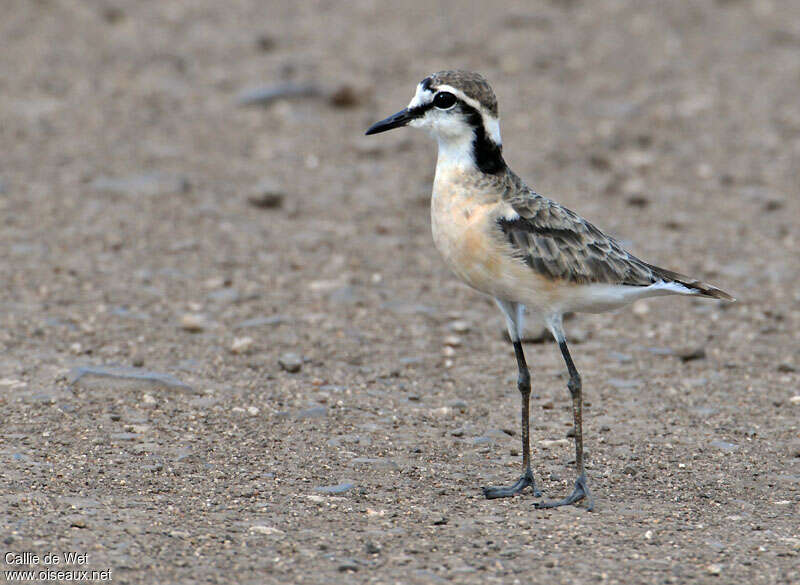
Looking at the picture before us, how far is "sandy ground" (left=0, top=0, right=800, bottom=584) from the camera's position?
21.7 feet

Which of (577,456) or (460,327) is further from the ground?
(460,327)

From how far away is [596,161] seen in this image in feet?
44.3

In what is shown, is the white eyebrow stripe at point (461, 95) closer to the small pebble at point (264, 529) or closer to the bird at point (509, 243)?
the bird at point (509, 243)

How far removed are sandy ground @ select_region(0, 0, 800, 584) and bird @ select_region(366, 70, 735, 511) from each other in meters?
0.93

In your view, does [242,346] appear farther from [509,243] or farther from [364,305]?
[509,243]

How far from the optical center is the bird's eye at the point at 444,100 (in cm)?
705

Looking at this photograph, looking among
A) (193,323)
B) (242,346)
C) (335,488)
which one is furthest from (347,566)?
(193,323)

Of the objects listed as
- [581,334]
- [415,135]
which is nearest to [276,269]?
[581,334]

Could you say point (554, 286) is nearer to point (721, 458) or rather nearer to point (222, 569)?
point (721, 458)

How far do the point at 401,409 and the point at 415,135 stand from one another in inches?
258

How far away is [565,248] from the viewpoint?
7.05 metres

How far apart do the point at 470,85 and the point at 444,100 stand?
182 mm

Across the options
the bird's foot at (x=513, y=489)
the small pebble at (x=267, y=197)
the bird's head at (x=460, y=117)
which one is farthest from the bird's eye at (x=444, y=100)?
the small pebble at (x=267, y=197)

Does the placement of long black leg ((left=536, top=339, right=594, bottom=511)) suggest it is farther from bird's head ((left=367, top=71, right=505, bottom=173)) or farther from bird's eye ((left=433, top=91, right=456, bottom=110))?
bird's eye ((left=433, top=91, right=456, bottom=110))
